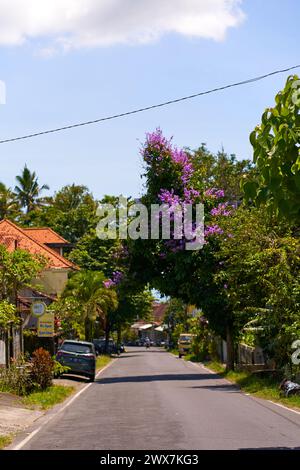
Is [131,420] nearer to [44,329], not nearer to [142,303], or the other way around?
[44,329]

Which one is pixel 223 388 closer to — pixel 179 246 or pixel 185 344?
pixel 179 246

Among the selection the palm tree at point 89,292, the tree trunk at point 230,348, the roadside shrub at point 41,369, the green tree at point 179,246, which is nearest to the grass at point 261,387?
the tree trunk at point 230,348

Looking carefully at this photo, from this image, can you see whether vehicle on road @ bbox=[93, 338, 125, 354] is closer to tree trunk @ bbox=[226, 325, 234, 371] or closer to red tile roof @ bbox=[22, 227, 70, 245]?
red tile roof @ bbox=[22, 227, 70, 245]

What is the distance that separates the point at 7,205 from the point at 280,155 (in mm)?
70003

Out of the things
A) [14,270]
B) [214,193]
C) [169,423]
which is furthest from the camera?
[214,193]

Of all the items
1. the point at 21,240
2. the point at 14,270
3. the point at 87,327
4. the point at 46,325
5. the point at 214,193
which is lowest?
the point at 46,325

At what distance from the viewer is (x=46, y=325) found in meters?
29.3

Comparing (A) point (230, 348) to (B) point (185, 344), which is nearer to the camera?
(A) point (230, 348)

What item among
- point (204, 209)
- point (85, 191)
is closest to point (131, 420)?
point (204, 209)

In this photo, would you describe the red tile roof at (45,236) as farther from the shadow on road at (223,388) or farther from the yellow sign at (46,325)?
the shadow on road at (223,388)

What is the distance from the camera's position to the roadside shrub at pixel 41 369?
24.4 meters

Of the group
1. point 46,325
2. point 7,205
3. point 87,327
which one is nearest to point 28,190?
point 7,205

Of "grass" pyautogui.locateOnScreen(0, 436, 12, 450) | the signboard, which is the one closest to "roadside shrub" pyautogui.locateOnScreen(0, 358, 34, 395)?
the signboard
